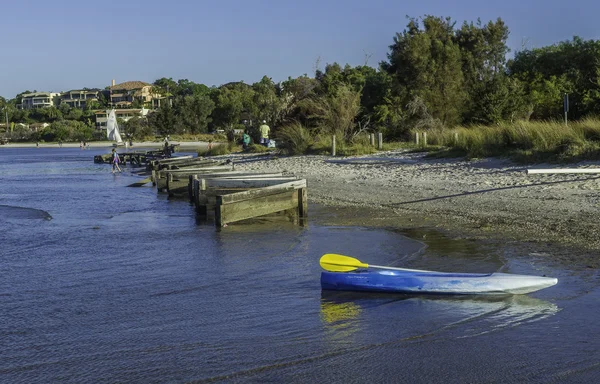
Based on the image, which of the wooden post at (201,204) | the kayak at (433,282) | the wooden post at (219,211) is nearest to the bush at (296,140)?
the wooden post at (201,204)

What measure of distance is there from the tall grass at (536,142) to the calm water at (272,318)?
736cm

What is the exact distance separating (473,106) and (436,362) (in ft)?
103

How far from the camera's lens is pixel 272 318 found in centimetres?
862

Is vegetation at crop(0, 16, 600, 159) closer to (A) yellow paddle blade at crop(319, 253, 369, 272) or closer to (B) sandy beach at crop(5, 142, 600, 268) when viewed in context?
(B) sandy beach at crop(5, 142, 600, 268)

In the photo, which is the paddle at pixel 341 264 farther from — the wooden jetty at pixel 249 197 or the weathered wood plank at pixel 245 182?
the weathered wood plank at pixel 245 182

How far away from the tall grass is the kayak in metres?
10.9

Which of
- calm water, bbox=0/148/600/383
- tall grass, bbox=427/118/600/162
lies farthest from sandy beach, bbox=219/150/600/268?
calm water, bbox=0/148/600/383

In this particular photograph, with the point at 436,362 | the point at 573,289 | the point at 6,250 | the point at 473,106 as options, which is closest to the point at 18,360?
the point at 436,362

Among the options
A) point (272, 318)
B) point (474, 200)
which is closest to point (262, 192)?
point (474, 200)

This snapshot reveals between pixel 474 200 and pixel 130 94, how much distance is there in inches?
6855

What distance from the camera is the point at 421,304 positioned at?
29.7 ft

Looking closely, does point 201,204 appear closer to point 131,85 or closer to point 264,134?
point 264,134

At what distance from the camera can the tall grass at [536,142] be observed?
19.3m

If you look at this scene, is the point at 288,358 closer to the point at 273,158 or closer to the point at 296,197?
the point at 296,197
